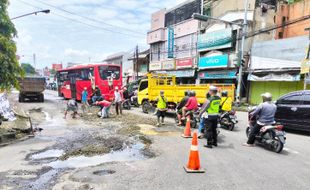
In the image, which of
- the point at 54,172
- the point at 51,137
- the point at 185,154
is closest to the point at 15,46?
the point at 51,137

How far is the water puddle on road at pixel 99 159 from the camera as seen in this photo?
6344mm

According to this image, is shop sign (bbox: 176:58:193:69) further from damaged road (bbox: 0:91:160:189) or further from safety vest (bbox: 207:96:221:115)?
safety vest (bbox: 207:96:221:115)

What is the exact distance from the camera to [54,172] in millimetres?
5801

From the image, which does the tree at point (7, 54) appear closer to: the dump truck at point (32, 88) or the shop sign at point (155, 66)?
the dump truck at point (32, 88)

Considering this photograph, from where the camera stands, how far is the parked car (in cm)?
1059

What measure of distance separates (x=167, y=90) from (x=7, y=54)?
28.0 ft

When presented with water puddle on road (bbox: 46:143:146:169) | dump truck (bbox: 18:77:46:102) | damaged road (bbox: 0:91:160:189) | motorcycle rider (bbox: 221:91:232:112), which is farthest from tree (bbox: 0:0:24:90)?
dump truck (bbox: 18:77:46:102)

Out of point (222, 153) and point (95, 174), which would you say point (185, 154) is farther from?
point (95, 174)

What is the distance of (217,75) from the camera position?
88.1 feet

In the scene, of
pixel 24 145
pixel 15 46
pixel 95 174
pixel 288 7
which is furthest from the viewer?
pixel 288 7

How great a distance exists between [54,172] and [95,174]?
0.93m

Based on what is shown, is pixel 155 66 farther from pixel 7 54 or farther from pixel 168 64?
pixel 7 54

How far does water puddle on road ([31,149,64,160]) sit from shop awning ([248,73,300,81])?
56.6ft

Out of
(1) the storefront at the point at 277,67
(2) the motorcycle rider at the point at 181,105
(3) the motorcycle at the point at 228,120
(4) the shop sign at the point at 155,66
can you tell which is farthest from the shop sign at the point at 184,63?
(3) the motorcycle at the point at 228,120
